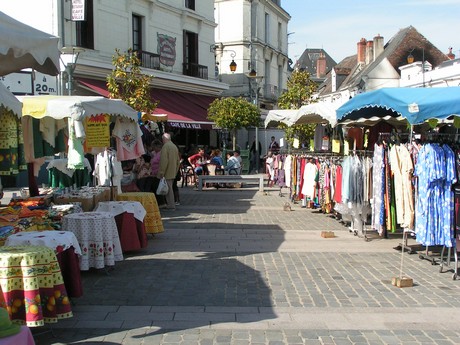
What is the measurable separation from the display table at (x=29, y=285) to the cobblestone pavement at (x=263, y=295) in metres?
0.35

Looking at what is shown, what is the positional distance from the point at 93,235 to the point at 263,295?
7.47 feet

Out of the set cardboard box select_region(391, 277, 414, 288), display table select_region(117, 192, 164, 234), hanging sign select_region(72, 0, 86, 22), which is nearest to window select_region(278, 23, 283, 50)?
hanging sign select_region(72, 0, 86, 22)

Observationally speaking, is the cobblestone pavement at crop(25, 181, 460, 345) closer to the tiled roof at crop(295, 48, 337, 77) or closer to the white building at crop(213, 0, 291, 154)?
the white building at crop(213, 0, 291, 154)

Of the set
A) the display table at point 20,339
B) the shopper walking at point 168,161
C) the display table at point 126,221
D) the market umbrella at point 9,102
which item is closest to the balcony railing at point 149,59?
the shopper walking at point 168,161

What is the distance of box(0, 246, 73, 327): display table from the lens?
445 cm

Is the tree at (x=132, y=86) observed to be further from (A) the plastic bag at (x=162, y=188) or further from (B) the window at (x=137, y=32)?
(B) the window at (x=137, y=32)

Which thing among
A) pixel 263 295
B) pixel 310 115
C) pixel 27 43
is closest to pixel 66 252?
pixel 27 43

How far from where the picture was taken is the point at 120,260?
7.28 meters

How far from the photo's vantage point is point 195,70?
2884cm

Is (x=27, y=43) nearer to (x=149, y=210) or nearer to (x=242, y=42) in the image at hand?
(x=149, y=210)

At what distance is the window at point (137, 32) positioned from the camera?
2486cm

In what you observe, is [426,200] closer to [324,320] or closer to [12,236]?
[324,320]

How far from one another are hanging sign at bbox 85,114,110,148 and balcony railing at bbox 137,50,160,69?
15.4 m

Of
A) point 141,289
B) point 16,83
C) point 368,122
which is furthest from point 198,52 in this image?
point 141,289
